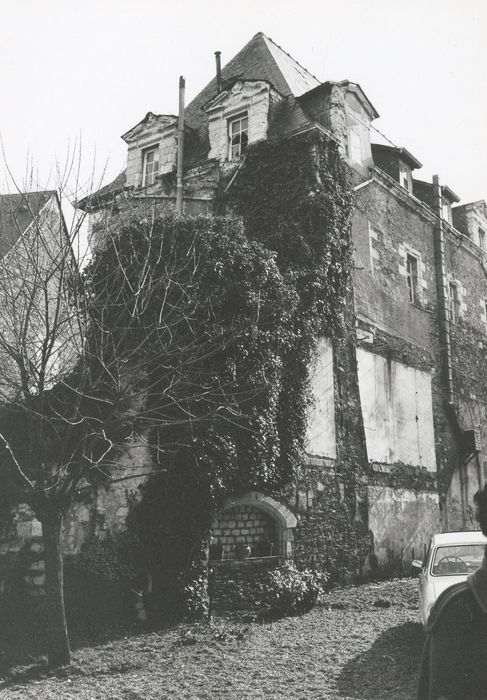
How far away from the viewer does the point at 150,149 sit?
17.8m

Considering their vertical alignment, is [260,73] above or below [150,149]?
above

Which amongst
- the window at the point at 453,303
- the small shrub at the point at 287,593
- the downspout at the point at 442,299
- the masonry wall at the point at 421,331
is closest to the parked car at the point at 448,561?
the small shrub at the point at 287,593

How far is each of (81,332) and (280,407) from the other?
4.84 metres

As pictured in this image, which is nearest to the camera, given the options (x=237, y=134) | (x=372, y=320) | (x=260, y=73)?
(x=372, y=320)

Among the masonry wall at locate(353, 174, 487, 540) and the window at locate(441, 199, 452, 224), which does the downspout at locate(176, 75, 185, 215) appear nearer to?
the masonry wall at locate(353, 174, 487, 540)

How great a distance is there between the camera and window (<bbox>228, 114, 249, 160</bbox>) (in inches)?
637

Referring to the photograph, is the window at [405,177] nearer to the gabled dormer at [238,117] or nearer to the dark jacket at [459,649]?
the gabled dormer at [238,117]

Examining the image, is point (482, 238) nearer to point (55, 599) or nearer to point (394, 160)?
point (394, 160)

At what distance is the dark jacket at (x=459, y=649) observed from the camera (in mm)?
1958

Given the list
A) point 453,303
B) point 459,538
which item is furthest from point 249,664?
point 453,303

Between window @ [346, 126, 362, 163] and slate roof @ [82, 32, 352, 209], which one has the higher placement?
slate roof @ [82, 32, 352, 209]

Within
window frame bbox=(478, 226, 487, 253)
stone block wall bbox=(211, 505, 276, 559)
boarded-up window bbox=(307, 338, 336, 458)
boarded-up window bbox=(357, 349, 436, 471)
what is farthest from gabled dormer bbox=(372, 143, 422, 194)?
stone block wall bbox=(211, 505, 276, 559)

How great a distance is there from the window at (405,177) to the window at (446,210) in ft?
6.35

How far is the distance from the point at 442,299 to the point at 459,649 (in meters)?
18.3
